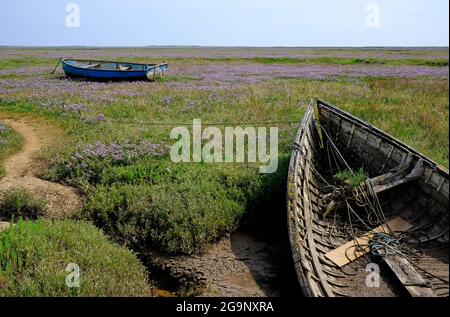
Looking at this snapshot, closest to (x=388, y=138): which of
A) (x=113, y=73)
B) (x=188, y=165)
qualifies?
(x=188, y=165)

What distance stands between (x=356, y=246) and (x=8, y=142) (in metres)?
9.71

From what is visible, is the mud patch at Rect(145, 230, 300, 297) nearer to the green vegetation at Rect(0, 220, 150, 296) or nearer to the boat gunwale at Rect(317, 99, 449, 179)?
the green vegetation at Rect(0, 220, 150, 296)

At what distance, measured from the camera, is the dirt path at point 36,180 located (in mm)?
8078

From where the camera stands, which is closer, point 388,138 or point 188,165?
point 388,138

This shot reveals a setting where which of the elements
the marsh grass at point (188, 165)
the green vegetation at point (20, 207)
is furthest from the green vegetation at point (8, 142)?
the green vegetation at point (20, 207)

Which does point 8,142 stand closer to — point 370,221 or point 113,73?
point 370,221

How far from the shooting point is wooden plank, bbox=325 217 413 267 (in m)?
6.12

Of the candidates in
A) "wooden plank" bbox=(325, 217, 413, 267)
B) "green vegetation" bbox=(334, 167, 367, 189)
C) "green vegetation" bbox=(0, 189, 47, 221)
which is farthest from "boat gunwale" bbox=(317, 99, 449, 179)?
"green vegetation" bbox=(0, 189, 47, 221)

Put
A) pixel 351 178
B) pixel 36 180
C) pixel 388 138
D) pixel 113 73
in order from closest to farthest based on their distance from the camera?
1. pixel 351 178
2. pixel 388 138
3. pixel 36 180
4. pixel 113 73

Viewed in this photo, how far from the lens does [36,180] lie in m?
8.95

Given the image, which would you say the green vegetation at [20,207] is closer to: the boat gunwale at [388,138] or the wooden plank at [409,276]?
the wooden plank at [409,276]

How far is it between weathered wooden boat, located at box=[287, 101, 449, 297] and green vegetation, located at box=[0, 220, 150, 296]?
2.45 metres

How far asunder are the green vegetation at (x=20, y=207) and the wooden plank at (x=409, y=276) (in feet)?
20.4
